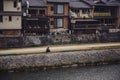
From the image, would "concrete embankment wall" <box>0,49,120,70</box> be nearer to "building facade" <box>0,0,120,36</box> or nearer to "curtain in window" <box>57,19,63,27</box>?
"building facade" <box>0,0,120,36</box>

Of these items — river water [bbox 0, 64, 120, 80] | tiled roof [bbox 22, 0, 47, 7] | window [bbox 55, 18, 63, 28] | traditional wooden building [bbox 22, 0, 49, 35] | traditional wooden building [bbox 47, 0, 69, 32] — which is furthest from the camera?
window [bbox 55, 18, 63, 28]

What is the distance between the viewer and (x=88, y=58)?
61.3 m

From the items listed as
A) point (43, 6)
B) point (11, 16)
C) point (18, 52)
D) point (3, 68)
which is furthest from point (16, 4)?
point (3, 68)

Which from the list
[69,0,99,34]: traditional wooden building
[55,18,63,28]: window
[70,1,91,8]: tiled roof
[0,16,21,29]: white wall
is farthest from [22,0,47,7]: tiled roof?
[70,1,91,8]: tiled roof

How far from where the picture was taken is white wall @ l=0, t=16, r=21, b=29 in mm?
70438

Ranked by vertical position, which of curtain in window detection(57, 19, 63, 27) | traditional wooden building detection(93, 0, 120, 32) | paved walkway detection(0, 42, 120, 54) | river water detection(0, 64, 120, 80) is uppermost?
traditional wooden building detection(93, 0, 120, 32)

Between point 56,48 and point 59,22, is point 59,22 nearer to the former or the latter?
point 59,22

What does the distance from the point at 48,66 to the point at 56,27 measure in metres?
22.7

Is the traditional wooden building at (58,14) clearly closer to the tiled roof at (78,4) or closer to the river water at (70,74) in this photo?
the tiled roof at (78,4)

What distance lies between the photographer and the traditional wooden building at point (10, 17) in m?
70.4

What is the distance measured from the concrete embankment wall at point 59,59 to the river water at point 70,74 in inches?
62.0

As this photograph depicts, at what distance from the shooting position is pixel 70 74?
178 ft

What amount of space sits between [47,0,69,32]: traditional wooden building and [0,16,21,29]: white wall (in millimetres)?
8838

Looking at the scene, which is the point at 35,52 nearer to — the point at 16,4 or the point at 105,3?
the point at 16,4
